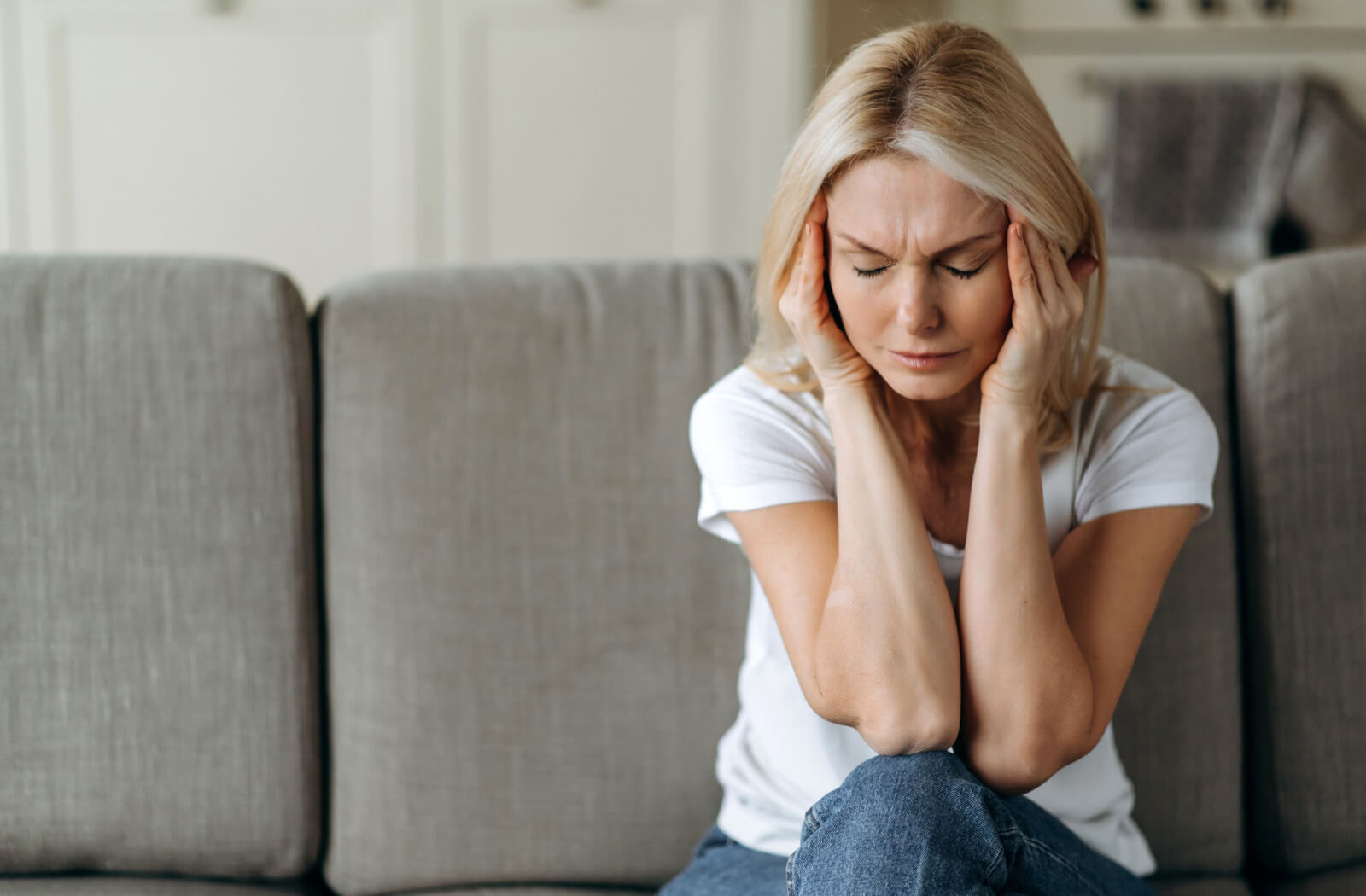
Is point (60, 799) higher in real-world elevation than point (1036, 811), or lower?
lower

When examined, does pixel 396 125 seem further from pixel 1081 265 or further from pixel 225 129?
pixel 1081 265

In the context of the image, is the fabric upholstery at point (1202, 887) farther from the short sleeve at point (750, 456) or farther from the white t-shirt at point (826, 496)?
the short sleeve at point (750, 456)

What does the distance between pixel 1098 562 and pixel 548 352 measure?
61cm

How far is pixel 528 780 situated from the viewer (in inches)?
48.1

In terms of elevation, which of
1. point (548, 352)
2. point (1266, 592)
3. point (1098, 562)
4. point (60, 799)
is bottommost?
point (60, 799)

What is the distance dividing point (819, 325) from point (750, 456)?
0.14 m

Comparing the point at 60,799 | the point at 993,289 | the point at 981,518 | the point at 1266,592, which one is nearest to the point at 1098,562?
the point at 981,518

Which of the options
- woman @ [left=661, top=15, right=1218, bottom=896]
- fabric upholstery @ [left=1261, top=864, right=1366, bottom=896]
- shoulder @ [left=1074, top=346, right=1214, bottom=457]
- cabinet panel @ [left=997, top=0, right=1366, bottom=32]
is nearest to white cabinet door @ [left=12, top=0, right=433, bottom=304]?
cabinet panel @ [left=997, top=0, right=1366, bottom=32]

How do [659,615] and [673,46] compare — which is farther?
[673,46]

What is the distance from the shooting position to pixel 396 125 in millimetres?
2645

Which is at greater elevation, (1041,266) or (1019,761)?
(1041,266)

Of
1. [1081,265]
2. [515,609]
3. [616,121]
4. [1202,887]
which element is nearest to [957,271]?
[1081,265]

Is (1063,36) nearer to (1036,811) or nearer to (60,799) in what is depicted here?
(1036,811)

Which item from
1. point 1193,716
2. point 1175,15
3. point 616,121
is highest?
point 1175,15
